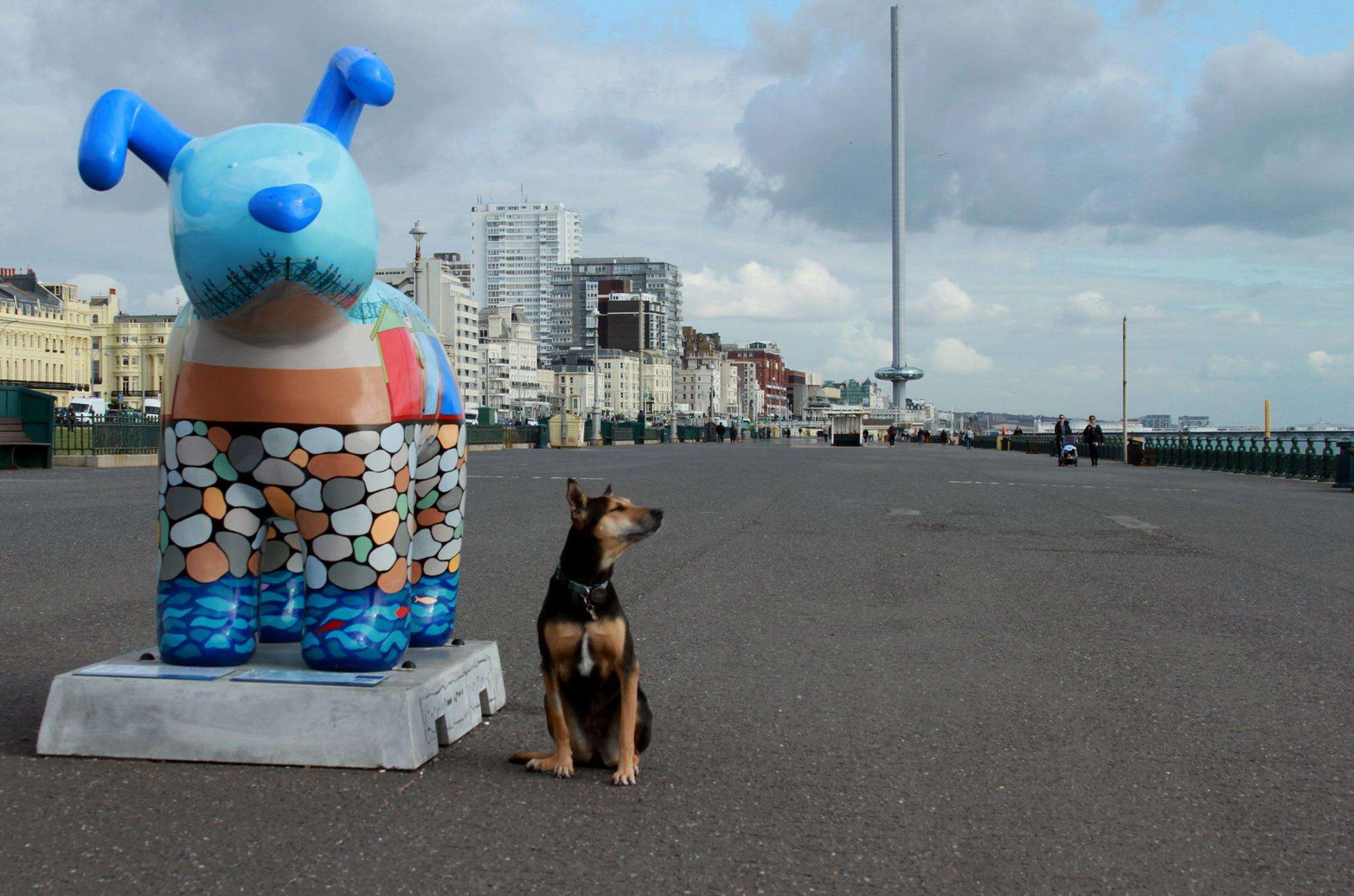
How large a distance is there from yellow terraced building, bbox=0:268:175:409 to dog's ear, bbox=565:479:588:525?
78251 millimetres

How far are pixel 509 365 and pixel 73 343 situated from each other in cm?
7823

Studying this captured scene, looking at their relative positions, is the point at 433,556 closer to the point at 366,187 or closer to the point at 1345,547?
the point at 366,187

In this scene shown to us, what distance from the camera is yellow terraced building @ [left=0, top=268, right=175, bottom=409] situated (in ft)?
282

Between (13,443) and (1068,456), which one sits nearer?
(13,443)

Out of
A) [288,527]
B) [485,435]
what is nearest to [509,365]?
[485,435]

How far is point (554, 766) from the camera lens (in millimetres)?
3932

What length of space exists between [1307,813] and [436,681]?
9.59 feet

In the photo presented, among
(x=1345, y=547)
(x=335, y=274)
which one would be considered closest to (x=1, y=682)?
(x=335, y=274)

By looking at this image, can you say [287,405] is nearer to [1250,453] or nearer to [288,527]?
[288,527]

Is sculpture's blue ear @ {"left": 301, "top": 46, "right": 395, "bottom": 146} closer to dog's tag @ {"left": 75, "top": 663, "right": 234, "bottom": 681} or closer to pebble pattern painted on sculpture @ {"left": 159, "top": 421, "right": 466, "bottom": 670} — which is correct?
pebble pattern painted on sculpture @ {"left": 159, "top": 421, "right": 466, "bottom": 670}

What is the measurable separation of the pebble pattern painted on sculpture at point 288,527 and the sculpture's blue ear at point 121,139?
86 cm

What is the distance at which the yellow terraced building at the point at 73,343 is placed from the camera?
282 ft

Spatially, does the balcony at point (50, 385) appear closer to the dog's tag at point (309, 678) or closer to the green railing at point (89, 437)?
the green railing at point (89, 437)

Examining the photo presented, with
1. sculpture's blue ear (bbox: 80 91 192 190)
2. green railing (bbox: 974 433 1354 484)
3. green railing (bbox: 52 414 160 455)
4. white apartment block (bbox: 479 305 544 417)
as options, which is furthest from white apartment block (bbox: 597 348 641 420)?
sculpture's blue ear (bbox: 80 91 192 190)
